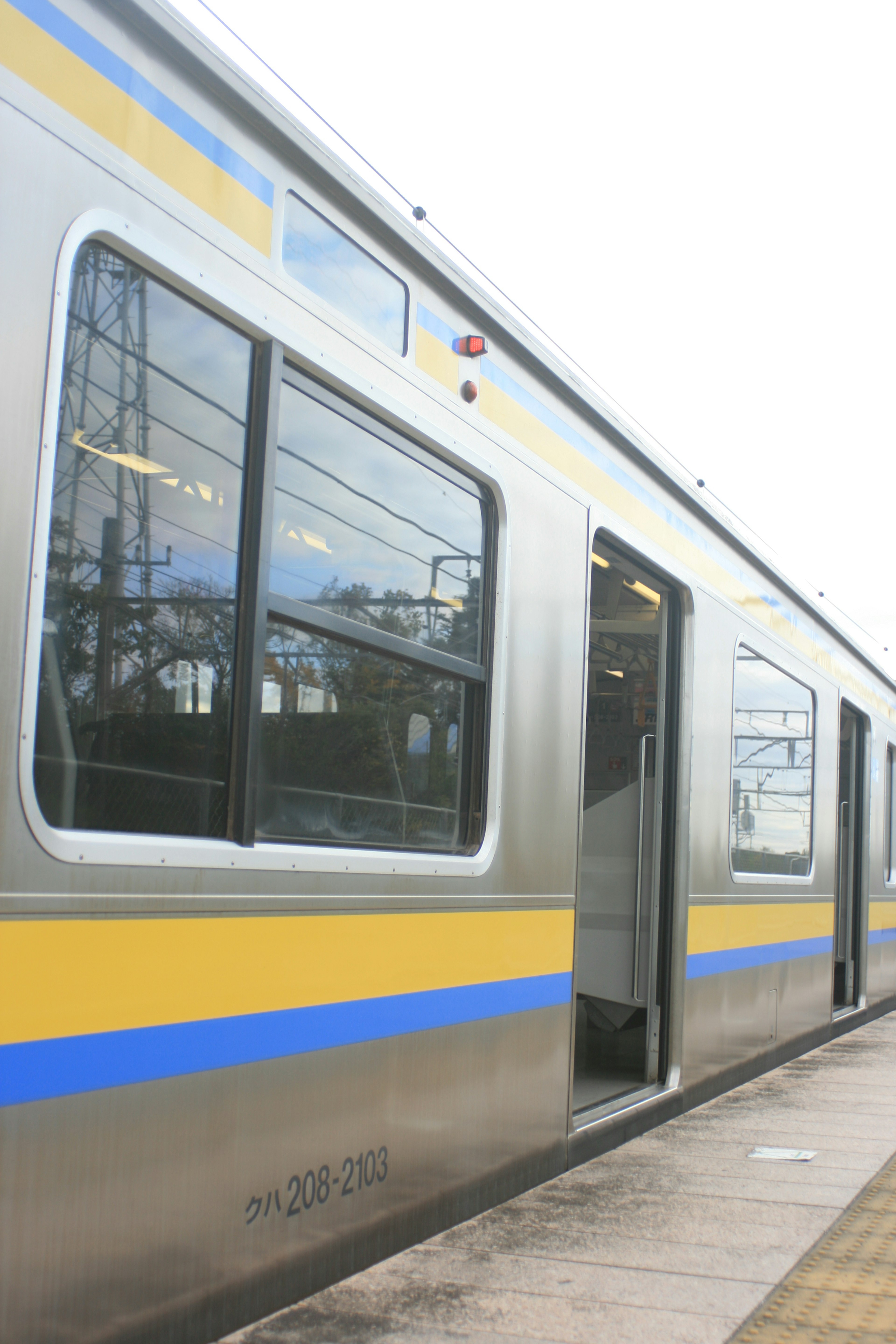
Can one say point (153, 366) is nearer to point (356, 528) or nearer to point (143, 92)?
point (143, 92)

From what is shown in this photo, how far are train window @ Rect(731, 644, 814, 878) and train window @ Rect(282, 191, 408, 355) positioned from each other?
2.87 m

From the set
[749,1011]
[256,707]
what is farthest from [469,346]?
[749,1011]

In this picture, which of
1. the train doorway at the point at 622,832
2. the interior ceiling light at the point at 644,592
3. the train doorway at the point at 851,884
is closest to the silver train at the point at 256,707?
the train doorway at the point at 622,832

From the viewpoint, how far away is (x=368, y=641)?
2.76m

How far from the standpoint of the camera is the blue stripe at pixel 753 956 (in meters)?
4.88

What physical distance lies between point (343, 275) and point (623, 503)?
1.75m

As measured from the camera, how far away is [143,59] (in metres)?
2.21

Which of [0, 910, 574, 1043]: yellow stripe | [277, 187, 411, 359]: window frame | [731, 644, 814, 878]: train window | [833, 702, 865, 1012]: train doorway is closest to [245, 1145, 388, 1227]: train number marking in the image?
[0, 910, 574, 1043]: yellow stripe

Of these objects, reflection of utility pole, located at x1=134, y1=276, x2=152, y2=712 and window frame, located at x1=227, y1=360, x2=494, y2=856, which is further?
window frame, located at x1=227, y1=360, x2=494, y2=856

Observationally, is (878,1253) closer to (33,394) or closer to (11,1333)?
(11,1333)

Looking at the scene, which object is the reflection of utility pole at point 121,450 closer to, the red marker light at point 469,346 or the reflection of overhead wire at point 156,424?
the reflection of overhead wire at point 156,424

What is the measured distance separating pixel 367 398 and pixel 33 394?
3.30ft

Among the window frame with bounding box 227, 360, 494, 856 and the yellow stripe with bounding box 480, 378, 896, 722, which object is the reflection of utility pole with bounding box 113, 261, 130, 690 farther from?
the yellow stripe with bounding box 480, 378, 896, 722

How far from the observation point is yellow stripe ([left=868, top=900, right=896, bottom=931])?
8617 mm
